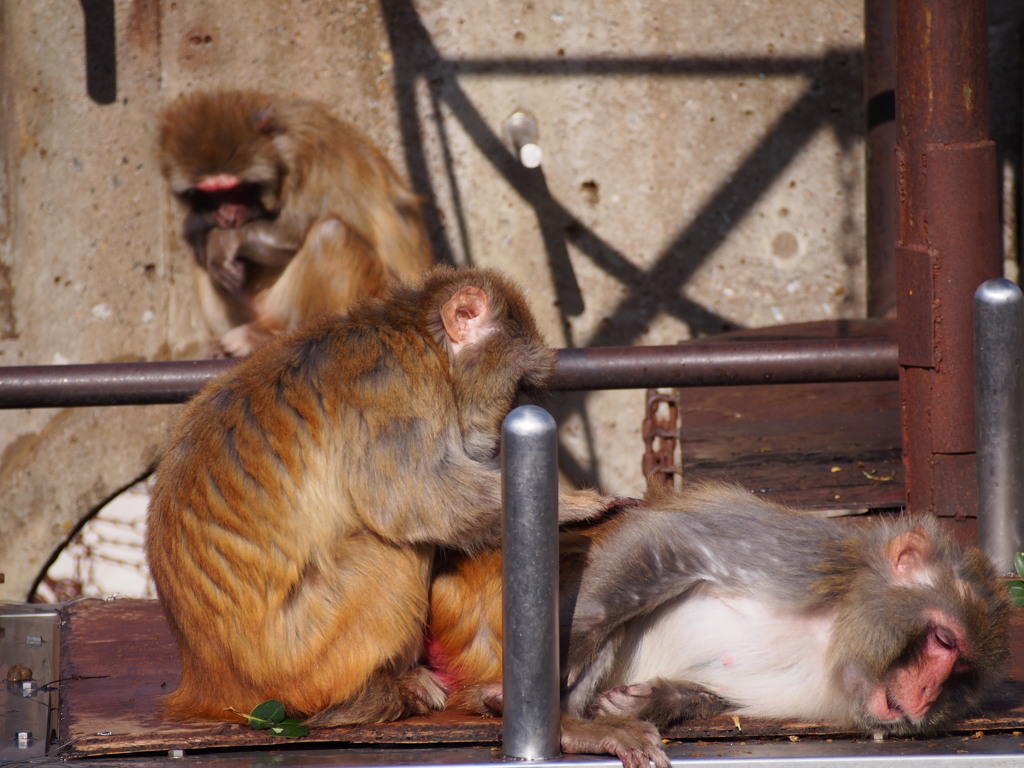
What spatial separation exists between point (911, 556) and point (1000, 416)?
726 millimetres

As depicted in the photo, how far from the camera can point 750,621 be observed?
89.2 inches

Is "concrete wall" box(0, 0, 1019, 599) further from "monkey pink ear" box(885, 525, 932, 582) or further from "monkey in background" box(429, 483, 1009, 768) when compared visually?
"monkey pink ear" box(885, 525, 932, 582)

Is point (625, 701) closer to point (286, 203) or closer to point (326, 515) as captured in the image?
point (326, 515)

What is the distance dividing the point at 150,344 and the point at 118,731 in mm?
3327

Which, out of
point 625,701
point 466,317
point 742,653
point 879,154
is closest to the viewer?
point 625,701

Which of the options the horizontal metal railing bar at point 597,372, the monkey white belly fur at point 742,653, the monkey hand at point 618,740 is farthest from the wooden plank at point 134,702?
the horizontal metal railing bar at point 597,372

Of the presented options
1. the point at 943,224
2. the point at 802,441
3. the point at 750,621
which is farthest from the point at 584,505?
the point at 802,441

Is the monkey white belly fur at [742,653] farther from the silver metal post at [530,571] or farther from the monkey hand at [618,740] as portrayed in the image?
the silver metal post at [530,571]

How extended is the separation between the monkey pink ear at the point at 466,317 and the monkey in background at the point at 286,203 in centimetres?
232

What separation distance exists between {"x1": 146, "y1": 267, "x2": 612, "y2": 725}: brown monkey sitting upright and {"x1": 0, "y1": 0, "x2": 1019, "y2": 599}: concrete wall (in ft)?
10.1

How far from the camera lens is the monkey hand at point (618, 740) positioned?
74.9 inches

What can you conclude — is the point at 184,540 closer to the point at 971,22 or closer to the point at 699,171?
the point at 971,22

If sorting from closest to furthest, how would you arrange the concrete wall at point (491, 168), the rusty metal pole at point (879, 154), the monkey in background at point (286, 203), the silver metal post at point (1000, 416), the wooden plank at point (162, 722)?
the wooden plank at point (162, 722), the silver metal post at point (1000, 416), the rusty metal pole at point (879, 154), the monkey in background at point (286, 203), the concrete wall at point (491, 168)

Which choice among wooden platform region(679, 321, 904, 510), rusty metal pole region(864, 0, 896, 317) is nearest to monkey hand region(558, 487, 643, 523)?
wooden platform region(679, 321, 904, 510)
